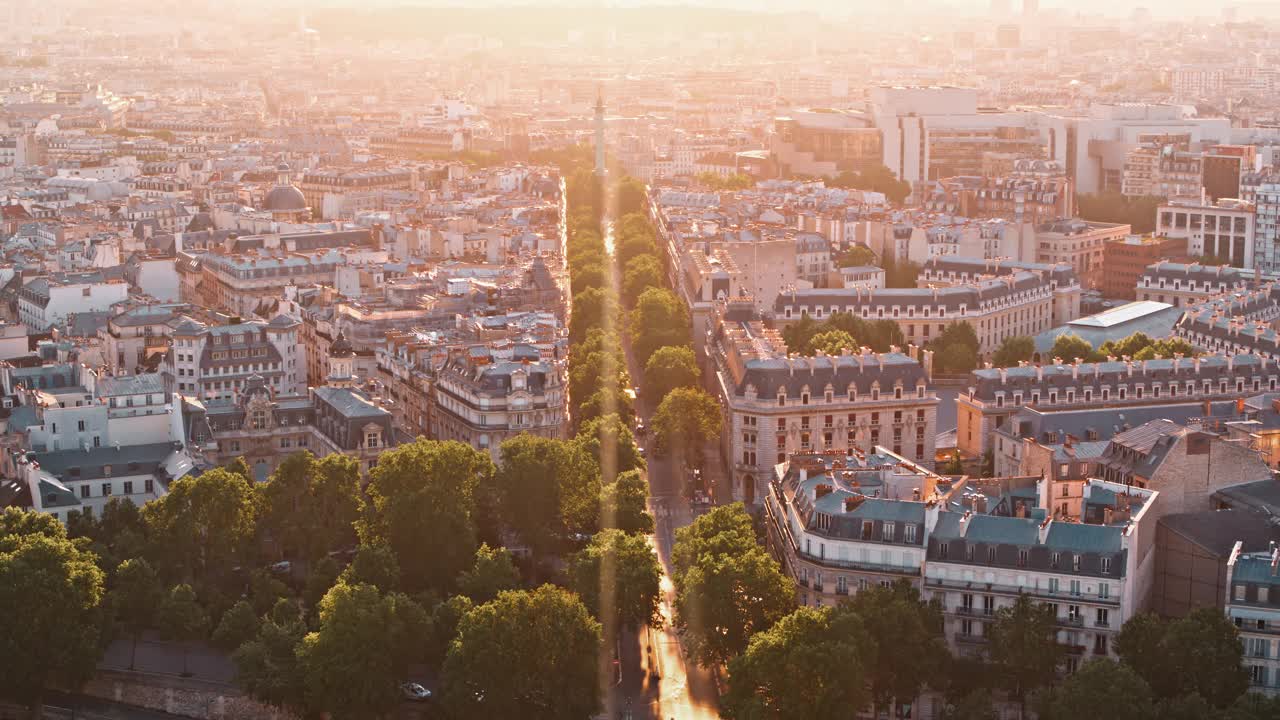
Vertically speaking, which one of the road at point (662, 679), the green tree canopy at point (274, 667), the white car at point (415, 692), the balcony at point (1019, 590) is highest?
the balcony at point (1019, 590)

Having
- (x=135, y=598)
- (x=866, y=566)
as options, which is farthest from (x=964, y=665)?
(x=135, y=598)

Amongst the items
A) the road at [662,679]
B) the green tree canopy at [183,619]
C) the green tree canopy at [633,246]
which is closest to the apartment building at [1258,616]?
the road at [662,679]

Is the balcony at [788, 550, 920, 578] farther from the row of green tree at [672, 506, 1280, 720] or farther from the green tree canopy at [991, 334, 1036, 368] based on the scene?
the green tree canopy at [991, 334, 1036, 368]

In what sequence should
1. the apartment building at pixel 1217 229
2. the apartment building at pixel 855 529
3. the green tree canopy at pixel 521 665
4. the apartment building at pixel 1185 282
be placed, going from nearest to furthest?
the green tree canopy at pixel 521 665 < the apartment building at pixel 855 529 < the apartment building at pixel 1185 282 < the apartment building at pixel 1217 229

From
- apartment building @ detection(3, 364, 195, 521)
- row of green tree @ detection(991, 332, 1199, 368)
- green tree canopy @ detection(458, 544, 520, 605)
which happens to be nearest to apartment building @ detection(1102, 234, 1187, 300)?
row of green tree @ detection(991, 332, 1199, 368)

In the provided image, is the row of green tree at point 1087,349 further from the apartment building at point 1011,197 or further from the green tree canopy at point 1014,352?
the apartment building at point 1011,197
